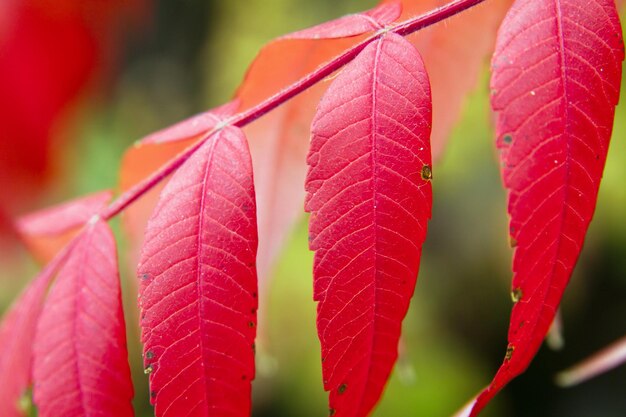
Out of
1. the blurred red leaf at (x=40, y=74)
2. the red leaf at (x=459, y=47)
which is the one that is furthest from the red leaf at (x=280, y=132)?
the blurred red leaf at (x=40, y=74)

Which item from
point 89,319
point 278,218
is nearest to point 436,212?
point 278,218

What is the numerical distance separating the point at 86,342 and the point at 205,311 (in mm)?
142

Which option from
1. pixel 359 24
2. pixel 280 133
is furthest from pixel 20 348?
pixel 359 24

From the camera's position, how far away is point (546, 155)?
1.45 ft

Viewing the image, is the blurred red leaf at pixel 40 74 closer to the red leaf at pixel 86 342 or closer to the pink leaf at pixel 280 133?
the pink leaf at pixel 280 133

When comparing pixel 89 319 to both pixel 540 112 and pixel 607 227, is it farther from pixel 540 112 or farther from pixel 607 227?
pixel 607 227

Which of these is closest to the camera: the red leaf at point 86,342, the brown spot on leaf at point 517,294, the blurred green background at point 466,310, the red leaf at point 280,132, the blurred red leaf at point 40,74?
the brown spot on leaf at point 517,294

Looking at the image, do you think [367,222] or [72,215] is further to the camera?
[72,215]

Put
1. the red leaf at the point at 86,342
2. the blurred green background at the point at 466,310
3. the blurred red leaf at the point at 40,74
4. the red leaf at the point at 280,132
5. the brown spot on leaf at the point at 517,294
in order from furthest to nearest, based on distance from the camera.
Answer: the blurred red leaf at the point at 40,74, the blurred green background at the point at 466,310, the red leaf at the point at 280,132, the red leaf at the point at 86,342, the brown spot on leaf at the point at 517,294

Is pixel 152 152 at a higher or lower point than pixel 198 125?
higher

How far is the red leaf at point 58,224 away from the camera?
692 mm

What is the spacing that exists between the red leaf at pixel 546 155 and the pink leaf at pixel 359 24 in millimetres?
116

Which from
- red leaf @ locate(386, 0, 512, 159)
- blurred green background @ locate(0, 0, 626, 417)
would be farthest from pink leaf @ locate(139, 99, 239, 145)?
blurred green background @ locate(0, 0, 626, 417)

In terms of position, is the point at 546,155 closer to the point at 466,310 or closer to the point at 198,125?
the point at 198,125
